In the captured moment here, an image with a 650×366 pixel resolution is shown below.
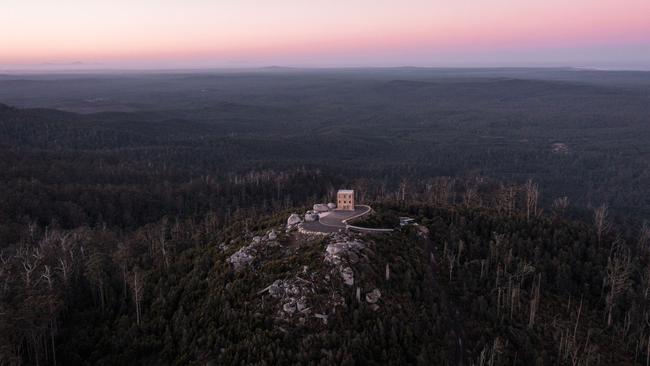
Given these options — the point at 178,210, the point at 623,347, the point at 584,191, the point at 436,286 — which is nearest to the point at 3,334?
the point at 436,286

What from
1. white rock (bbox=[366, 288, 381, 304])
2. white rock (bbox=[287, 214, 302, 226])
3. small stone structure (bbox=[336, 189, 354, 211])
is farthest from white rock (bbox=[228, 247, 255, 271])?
small stone structure (bbox=[336, 189, 354, 211])

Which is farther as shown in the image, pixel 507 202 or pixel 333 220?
pixel 507 202

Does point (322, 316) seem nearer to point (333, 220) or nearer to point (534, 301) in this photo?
point (333, 220)

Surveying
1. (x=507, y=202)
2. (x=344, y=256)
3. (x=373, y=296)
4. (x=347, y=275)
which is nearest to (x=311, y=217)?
(x=344, y=256)

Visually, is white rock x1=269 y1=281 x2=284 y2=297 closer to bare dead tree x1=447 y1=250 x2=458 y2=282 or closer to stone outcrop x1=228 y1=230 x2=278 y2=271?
stone outcrop x1=228 y1=230 x2=278 y2=271

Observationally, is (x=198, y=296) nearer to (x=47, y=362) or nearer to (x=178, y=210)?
(x=47, y=362)
